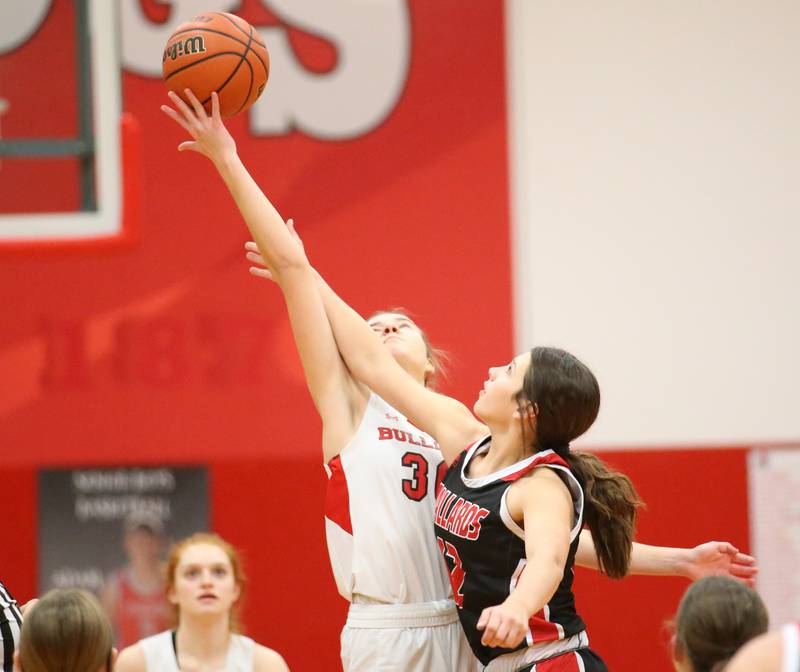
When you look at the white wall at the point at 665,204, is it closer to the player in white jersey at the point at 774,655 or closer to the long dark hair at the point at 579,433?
the long dark hair at the point at 579,433

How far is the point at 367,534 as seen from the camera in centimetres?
308

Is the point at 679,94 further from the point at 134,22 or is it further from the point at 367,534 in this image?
the point at 367,534

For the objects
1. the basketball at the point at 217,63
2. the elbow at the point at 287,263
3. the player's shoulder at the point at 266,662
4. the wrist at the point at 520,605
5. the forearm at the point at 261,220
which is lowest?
Answer: the player's shoulder at the point at 266,662

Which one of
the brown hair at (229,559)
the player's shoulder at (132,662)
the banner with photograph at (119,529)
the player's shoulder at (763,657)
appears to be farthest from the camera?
the banner with photograph at (119,529)

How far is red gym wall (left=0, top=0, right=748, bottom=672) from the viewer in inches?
234

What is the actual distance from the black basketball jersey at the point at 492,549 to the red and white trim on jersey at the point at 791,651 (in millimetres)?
1169

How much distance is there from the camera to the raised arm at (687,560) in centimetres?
307

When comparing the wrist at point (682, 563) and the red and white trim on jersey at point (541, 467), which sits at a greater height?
the red and white trim on jersey at point (541, 467)

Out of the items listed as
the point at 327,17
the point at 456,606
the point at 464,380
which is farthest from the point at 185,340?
the point at 456,606

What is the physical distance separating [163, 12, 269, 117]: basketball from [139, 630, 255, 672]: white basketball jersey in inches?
78.6

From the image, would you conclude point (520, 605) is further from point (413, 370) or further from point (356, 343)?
point (413, 370)

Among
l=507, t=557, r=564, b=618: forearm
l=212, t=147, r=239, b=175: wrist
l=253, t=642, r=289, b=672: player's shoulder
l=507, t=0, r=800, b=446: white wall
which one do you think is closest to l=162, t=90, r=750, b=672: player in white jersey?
l=212, t=147, r=239, b=175: wrist

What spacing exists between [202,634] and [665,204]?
3.39m

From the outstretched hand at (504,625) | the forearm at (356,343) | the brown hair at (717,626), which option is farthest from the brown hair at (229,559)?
the brown hair at (717,626)
